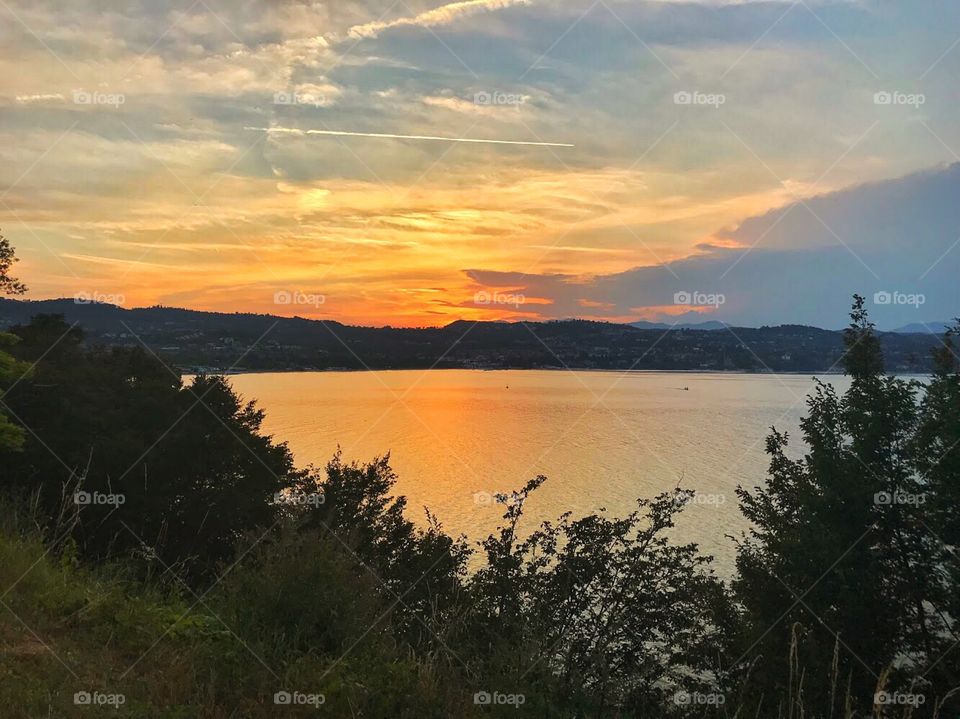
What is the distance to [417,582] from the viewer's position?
44.7ft

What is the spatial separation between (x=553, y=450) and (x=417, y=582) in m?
49.6

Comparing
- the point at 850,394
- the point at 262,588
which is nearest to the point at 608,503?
the point at 850,394

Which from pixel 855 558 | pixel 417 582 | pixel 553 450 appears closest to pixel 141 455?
pixel 417 582

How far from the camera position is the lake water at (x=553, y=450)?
38062 millimetres

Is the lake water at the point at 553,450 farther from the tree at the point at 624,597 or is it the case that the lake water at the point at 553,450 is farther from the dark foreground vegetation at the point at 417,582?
the tree at the point at 624,597

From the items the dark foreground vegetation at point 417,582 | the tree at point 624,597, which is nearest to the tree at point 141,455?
the dark foreground vegetation at point 417,582

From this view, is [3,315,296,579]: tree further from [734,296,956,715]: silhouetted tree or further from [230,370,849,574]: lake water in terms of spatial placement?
[734,296,956,715]: silhouetted tree

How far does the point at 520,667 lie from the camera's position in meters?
4.64

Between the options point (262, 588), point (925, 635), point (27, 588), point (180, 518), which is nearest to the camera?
point (262, 588)

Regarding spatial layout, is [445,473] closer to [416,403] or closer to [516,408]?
[516,408]

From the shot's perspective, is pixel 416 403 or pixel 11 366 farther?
pixel 416 403

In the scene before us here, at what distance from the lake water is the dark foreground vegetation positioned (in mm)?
8768

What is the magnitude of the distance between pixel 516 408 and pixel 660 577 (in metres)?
Result: 100

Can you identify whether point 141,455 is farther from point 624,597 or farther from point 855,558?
point 855,558
